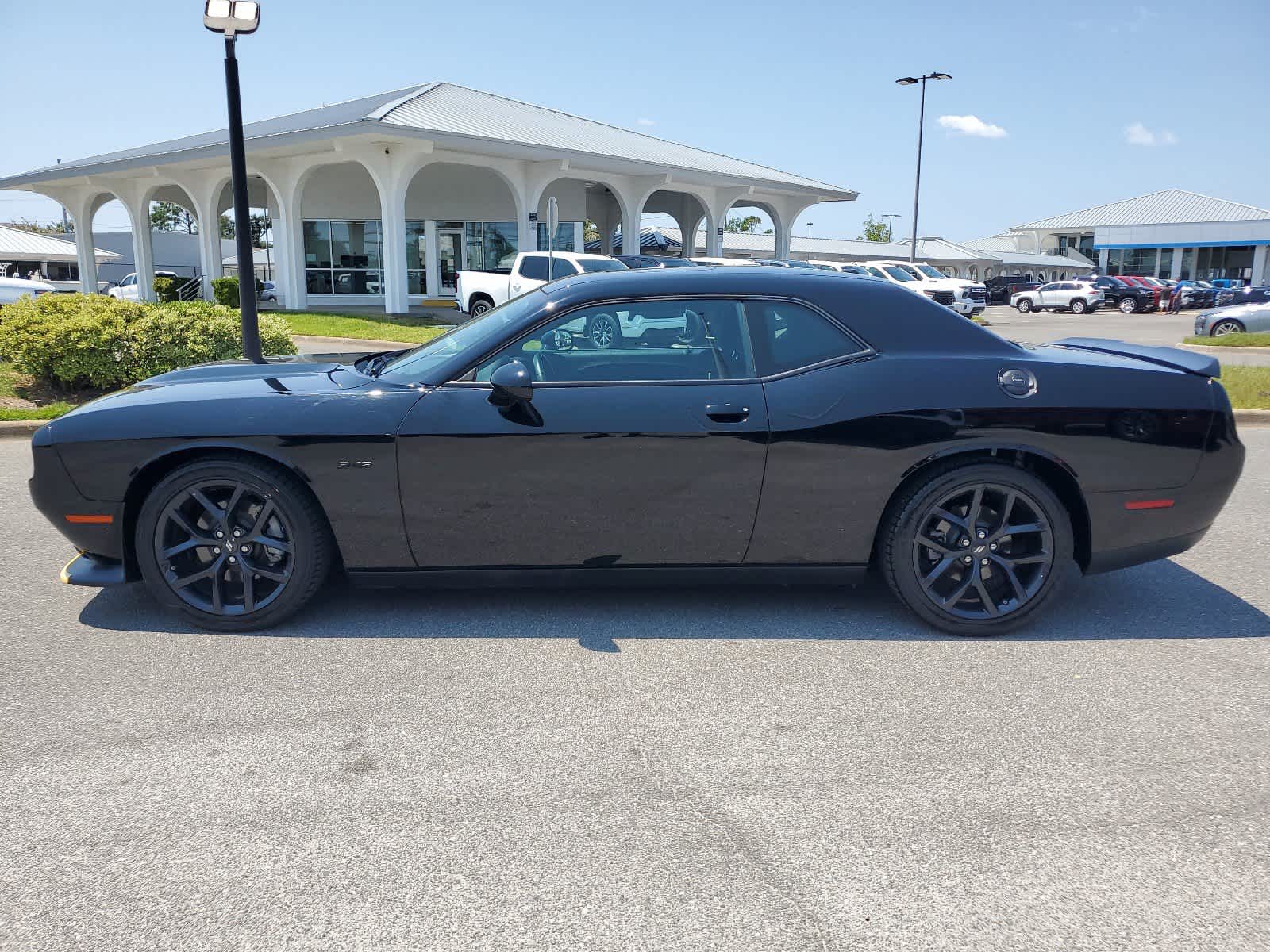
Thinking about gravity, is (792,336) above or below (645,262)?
below

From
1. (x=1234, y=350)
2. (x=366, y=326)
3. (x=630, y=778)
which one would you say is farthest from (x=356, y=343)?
(x=1234, y=350)

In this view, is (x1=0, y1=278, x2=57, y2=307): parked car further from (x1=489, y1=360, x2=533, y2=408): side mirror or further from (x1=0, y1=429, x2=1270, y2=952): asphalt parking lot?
(x1=489, y1=360, x2=533, y2=408): side mirror

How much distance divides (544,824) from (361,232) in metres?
31.7

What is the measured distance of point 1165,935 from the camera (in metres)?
2.28

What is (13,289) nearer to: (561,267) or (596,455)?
(561,267)

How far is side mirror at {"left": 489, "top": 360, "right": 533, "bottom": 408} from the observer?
390 cm

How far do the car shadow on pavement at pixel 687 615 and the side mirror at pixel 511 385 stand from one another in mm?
1011

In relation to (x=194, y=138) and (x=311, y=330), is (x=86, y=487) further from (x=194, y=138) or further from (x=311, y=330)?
(x=194, y=138)

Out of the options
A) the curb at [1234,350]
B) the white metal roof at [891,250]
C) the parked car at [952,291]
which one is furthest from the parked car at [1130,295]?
the curb at [1234,350]

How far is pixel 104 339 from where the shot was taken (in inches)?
411

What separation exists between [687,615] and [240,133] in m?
7.62

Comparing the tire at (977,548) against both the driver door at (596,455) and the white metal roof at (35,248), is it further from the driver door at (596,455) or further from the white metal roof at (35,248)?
the white metal roof at (35,248)

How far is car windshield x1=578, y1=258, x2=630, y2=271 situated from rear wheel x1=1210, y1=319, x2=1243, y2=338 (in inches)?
590

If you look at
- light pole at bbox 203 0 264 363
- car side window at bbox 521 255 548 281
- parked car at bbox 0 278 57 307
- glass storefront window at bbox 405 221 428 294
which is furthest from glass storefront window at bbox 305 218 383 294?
light pole at bbox 203 0 264 363
